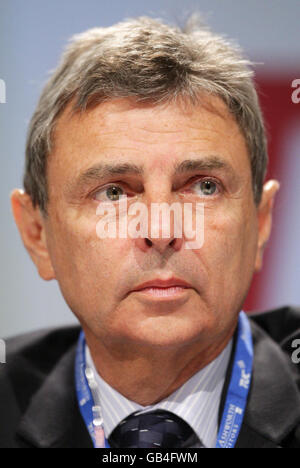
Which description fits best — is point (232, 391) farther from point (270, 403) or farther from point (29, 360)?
point (29, 360)

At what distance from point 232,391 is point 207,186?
496 mm

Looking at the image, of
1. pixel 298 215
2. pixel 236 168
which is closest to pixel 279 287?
pixel 298 215

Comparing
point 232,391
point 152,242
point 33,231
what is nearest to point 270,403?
point 232,391

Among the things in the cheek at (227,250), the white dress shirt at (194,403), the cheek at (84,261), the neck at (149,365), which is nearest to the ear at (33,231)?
the cheek at (84,261)

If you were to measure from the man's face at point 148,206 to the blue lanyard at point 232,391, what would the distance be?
0.51ft

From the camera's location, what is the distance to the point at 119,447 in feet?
4.87

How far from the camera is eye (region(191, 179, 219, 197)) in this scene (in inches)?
56.4

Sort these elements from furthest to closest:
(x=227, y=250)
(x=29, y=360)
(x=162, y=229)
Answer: (x=29, y=360) → (x=227, y=250) → (x=162, y=229)

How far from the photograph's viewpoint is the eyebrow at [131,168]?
4.44 feet

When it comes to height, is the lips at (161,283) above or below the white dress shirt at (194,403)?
above

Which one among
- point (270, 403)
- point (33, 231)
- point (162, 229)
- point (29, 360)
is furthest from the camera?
Answer: point (29, 360)

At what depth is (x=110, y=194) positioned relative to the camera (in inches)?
55.9

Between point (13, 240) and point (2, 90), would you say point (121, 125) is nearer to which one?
point (2, 90)

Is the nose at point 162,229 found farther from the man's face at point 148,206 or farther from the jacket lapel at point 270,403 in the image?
the jacket lapel at point 270,403
